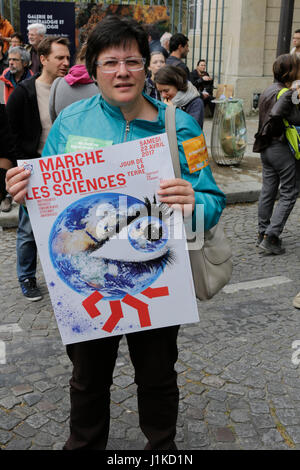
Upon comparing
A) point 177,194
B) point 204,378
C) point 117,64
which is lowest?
point 204,378

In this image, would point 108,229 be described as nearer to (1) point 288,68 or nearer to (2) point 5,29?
(1) point 288,68

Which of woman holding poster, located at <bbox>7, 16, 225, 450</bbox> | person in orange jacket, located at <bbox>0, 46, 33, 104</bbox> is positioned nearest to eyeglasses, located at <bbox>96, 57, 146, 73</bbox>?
woman holding poster, located at <bbox>7, 16, 225, 450</bbox>

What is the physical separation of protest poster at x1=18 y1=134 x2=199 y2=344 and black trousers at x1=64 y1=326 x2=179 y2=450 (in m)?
0.24

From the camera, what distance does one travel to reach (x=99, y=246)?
1.87 metres

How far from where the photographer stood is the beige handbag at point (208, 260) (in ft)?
6.66

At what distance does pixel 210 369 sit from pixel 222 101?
556 cm

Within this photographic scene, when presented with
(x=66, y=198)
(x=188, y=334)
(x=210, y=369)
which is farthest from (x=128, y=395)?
(x=66, y=198)

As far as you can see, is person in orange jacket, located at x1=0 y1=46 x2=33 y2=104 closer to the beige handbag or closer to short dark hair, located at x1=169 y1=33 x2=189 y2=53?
short dark hair, located at x1=169 y1=33 x2=189 y2=53

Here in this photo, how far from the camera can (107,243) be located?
1877mm

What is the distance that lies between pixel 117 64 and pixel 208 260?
0.82m

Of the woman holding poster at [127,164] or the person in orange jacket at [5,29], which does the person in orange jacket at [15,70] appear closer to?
the person in orange jacket at [5,29]

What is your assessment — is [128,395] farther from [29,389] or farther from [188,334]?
[188,334]

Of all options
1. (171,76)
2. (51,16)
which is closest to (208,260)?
(171,76)


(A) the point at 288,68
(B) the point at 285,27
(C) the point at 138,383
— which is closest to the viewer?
(C) the point at 138,383
